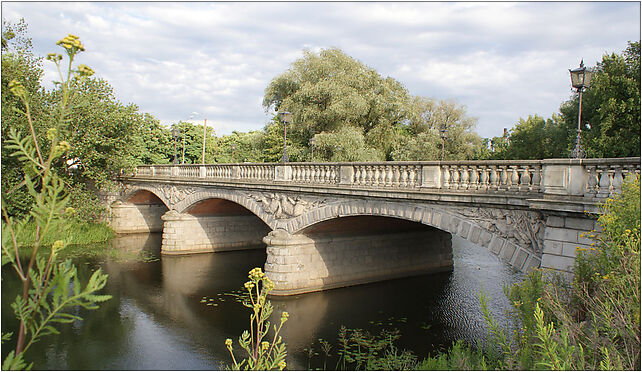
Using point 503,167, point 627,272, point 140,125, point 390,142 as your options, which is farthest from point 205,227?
point 627,272

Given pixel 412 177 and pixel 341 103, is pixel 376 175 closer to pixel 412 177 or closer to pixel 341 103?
pixel 412 177

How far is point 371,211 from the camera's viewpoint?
48.8 ft

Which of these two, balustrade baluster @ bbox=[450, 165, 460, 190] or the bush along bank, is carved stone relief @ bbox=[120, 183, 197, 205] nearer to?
balustrade baluster @ bbox=[450, 165, 460, 190]

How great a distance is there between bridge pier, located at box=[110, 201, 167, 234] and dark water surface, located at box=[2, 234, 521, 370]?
9.08 metres

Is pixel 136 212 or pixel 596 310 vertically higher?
pixel 596 310

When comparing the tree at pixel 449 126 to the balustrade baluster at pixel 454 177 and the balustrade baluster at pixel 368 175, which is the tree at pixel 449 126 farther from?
the balustrade baluster at pixel 454 177

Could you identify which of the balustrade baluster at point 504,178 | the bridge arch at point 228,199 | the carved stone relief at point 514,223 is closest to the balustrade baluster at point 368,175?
the carved stone relief at point 514,223

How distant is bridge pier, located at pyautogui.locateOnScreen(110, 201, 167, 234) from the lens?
3275 cm

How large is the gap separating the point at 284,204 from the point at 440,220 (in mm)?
7359

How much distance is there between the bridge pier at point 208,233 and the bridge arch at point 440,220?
35.1 feet

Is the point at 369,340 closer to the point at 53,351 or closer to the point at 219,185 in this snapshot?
the point at 53,351

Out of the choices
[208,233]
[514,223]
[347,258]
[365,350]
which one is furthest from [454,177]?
[208,233]

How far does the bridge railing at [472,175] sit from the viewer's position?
358 inches

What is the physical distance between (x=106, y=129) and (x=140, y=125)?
2252 millimetres
